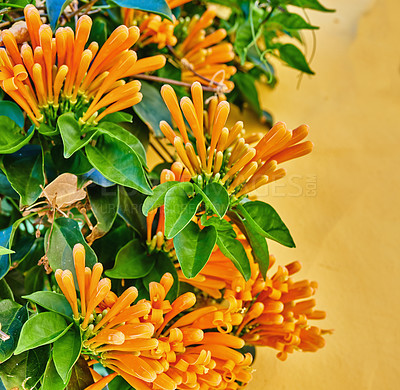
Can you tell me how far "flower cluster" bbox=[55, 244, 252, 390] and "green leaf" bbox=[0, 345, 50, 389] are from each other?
41mm

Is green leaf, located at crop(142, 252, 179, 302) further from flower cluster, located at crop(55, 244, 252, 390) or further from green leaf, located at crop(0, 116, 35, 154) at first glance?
green leaf, located at crop(0, 116, 35, 154)

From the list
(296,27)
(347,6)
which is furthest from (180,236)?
(347,6)

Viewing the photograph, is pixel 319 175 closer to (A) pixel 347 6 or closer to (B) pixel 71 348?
(A) pixel 347 6

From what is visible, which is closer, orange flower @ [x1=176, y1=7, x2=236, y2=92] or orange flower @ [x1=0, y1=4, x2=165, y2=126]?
orange flower @ [x1=0, y1=4, x2=165, y2=126]

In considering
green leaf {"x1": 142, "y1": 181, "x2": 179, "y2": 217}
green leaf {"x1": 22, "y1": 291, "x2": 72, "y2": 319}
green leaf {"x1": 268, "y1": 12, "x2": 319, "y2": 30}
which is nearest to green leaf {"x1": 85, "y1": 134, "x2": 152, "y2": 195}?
green leaf {"x1": 142, "y1": 181, "x2": 179, "y2": 217}

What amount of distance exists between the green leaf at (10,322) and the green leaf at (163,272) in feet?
0.39

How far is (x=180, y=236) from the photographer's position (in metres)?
0.48

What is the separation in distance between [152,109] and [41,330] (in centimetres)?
28

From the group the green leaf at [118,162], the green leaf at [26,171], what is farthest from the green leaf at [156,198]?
the green leaf at [26,171]

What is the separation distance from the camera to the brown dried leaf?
0.49 metres

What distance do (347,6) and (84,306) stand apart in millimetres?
843

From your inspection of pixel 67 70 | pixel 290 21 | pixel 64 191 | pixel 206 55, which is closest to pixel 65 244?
pixel 64 191

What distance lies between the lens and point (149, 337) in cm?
44

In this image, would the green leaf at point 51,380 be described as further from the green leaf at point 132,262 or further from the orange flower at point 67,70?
the orange flower at point 67,70
